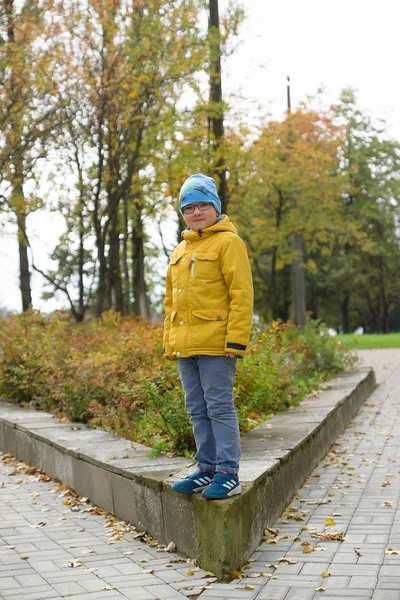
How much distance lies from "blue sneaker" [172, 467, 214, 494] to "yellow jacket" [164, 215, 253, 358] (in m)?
0.72

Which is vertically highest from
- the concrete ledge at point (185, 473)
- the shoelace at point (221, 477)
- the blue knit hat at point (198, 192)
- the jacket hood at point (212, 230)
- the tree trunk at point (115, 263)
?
the tree trunk at point (115, 263)

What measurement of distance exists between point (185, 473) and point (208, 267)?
140 centimetres

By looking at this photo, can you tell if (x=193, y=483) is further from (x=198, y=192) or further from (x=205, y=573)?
(x=198, y=192)

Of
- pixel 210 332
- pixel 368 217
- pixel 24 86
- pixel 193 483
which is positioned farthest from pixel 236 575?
pixel 368 217

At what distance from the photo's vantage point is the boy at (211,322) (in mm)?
4793

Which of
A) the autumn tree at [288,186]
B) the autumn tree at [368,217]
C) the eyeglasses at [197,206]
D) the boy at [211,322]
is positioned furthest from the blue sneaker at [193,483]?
the autumn tree at [368,217]

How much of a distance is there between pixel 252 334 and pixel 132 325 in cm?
334

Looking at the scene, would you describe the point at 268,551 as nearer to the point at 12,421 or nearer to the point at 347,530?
the point at 347,530

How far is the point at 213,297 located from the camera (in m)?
4.88

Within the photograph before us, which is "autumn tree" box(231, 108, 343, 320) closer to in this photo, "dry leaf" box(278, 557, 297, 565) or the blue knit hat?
the blue knit hat

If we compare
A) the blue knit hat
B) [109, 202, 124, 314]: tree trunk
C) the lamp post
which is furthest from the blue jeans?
the lamp post

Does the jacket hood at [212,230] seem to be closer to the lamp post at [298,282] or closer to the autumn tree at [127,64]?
the autumn tree at [127,64]

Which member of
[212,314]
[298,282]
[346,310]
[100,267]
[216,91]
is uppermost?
[216,91]

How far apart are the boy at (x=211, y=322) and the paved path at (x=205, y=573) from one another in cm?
51
